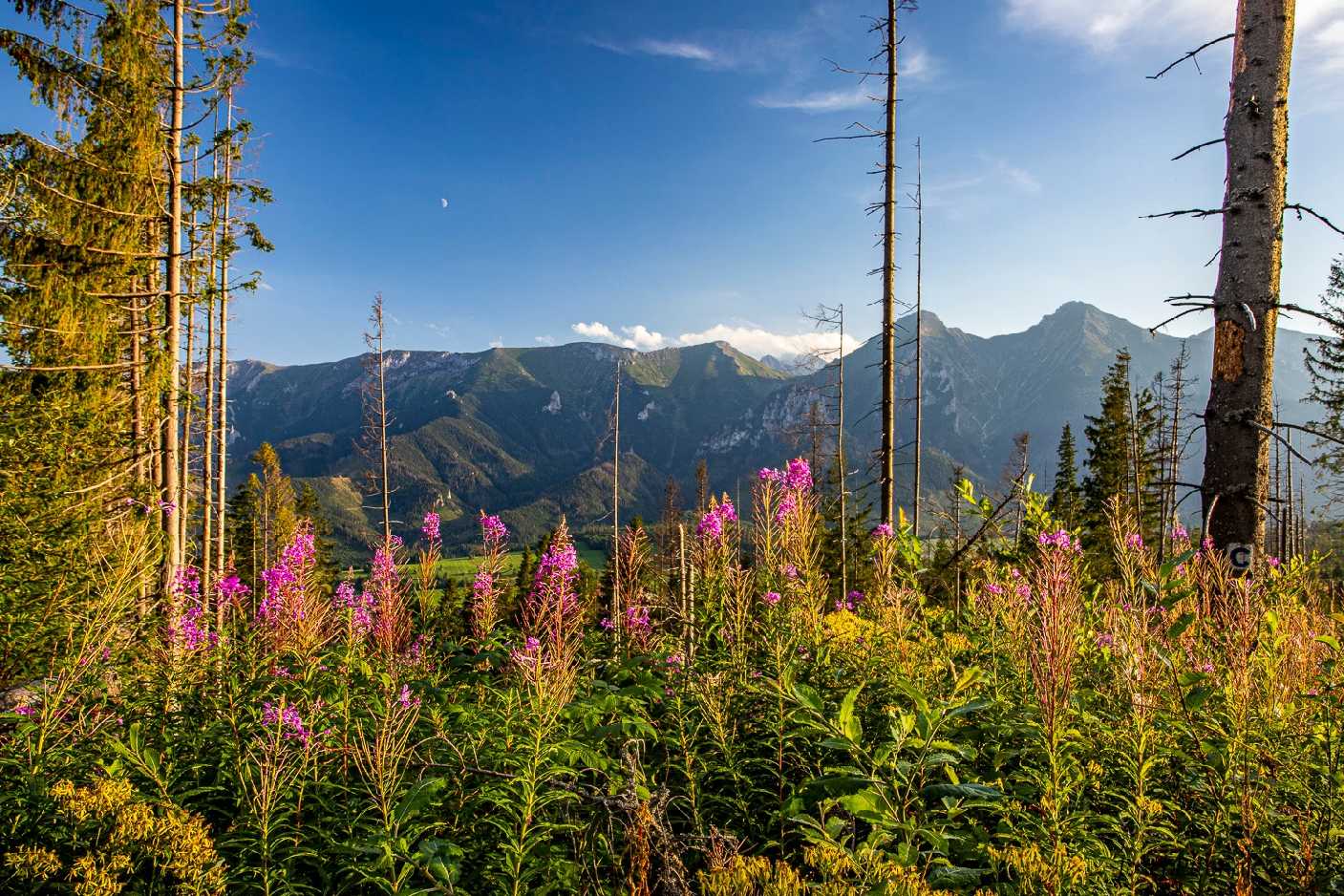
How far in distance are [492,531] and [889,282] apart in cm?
838

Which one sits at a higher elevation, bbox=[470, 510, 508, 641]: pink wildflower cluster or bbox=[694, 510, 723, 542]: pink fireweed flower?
bbox=[694, 510, 723, 542]: pink fireweed flower

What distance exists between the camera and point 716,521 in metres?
3.86

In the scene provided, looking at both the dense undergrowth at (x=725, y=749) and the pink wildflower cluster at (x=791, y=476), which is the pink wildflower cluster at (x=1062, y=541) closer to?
the dense undergrowth at (x=725, y=749)

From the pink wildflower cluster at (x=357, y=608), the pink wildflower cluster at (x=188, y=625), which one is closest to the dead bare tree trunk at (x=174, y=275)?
the pink wildflower cluster at (x=188, y=625)

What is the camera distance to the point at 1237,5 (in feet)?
13.3

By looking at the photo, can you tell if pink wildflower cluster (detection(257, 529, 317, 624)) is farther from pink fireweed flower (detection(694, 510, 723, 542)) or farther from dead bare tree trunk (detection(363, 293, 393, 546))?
dead bare tree trunk (detection(363, 293, 393, 546))

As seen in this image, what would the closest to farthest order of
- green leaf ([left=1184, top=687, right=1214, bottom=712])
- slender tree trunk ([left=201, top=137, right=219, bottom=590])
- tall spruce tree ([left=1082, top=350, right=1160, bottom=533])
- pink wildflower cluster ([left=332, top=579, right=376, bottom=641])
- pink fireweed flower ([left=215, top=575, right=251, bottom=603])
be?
green leaf ([left=1184, top=687, right=1214, bottom=712])
pink wildflower cluster ([left=332, top=579, right=376, bottom=641])
pink fireweed flower ([left=215, top=575, right=251, bottom=603])
slender tree trunk ([left=201, top=137, right=219, bottom=590])
tall spruce tree ([left=1082, top=350, right=1160, bottom=533])

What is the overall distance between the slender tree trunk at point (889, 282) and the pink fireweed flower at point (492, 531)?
22.9ft

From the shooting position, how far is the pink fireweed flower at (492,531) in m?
4.69

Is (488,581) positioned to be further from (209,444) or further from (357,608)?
(209,444)

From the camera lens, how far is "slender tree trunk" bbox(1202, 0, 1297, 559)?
12.6ft

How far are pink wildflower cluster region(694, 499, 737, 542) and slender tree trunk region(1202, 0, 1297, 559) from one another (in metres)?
3.23

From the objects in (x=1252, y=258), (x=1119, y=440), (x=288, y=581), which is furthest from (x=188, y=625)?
(x=1119, y=440)

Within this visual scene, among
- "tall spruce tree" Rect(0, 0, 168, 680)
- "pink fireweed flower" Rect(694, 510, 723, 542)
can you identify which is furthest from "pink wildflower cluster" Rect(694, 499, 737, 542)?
"tall spruce tree" Rect(0, 0, 168, 680)
